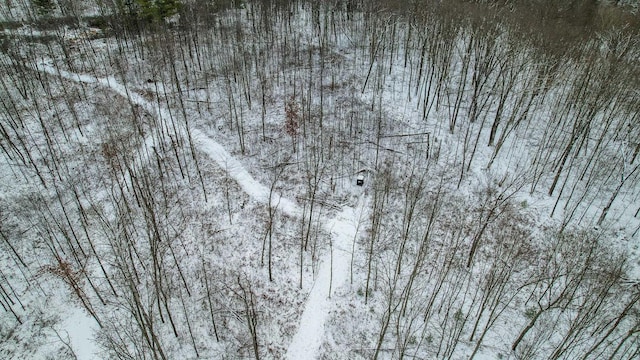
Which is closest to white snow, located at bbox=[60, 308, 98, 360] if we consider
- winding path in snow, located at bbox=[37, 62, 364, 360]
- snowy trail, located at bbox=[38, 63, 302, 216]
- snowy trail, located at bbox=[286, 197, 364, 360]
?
winding path in snow, located at bbox=[37, 62, 364, 360]

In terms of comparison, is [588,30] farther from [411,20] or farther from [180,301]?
[180,301]

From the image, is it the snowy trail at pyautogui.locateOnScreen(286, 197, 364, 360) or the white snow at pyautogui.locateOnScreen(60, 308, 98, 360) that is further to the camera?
the snowy trail at pyautogui.locateOnScreen(286, 197, 364, 360)

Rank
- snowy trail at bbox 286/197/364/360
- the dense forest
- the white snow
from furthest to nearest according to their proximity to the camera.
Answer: the dense forest → snowy trail at bbox 286/197/364/360 → the white snow

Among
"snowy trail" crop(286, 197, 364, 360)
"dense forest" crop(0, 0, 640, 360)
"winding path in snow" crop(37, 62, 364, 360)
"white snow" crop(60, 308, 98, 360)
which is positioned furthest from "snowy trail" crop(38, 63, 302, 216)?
Result: "white snow" crop(60, 308, 98, 360)

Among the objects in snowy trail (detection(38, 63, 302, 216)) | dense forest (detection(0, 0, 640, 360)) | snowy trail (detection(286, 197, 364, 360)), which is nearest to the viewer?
snowy trail (detection(286, 197, 364, 360))

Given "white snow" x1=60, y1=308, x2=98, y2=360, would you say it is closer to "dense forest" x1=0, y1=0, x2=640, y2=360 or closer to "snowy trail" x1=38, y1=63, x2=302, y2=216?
"dense forest" x1=0, y1=0, x2=640, y2=360

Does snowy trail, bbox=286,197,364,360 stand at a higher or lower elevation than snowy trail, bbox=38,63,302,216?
lower

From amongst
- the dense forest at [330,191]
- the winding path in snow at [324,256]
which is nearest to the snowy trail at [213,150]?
the winding path in snow at [324,256]

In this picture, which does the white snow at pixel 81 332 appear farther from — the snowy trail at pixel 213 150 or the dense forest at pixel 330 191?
the snowy trail at pixel 213 150
